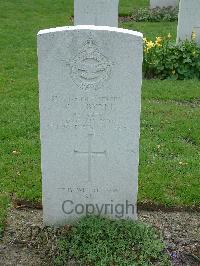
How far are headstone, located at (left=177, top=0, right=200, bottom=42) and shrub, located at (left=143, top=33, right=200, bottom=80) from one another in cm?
72

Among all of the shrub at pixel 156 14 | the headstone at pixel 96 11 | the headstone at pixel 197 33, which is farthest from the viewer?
the shrub at pixel 156 14

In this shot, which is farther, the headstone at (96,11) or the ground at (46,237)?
the headstone at (96,11)

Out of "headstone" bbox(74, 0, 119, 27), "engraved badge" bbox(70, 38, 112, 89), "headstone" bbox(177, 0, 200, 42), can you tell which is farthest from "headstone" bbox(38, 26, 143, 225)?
"headstone" bbox(177, 0, 200, 42)

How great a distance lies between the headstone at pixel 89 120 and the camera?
156 inches

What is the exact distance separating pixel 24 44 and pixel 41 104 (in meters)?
7.52

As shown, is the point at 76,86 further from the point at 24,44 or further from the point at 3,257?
the point at 24,44

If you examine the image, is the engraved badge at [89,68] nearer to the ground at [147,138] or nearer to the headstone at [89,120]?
the headstone at [89,120]

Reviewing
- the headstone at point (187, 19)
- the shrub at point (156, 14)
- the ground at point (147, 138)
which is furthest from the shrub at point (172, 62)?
the shrub at point (156, 14)

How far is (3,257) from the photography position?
424cm

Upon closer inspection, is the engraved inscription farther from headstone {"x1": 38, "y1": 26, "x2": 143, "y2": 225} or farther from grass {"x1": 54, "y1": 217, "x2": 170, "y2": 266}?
grass {"x1": 54, "y1": 217, "x2": 170, "y2": 266}

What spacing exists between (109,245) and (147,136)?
99.5 inches

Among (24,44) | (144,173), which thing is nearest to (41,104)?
(144,173)

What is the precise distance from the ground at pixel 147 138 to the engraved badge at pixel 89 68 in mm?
1509

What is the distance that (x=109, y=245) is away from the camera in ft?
13.7
